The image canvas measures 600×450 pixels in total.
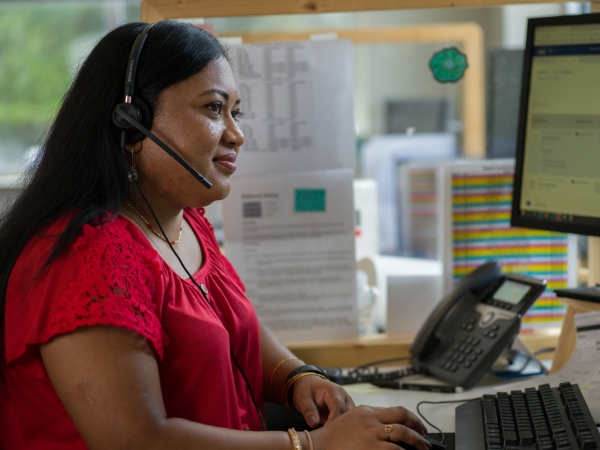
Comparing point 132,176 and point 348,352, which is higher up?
point 132,176

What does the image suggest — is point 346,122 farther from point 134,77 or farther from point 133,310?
point 133,310

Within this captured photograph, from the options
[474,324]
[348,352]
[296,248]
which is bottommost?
[348,352]

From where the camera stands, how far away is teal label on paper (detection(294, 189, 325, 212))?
5.34ft

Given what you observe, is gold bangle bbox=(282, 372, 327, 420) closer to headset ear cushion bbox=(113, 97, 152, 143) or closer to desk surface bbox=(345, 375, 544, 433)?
desk surface bbox=(345, 375, 544, 433)

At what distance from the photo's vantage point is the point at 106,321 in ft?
2.93

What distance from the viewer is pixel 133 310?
36.8 inches

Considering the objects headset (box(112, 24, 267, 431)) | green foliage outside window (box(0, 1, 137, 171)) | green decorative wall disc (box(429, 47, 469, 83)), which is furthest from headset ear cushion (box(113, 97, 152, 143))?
green foliage outside window (box(0, 1, 137, 171))

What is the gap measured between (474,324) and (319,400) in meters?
0.43

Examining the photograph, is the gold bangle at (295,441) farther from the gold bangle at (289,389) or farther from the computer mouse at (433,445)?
the gold bangle at (289,389)

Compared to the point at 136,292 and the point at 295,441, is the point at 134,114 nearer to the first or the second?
the point at 136,292

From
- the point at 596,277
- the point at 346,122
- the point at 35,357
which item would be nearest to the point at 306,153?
the point at 346,122

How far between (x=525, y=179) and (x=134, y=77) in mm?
865

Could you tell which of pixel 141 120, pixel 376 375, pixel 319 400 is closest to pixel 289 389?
pixel 319 400

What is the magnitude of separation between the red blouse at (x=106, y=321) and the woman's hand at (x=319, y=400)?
12 cm
